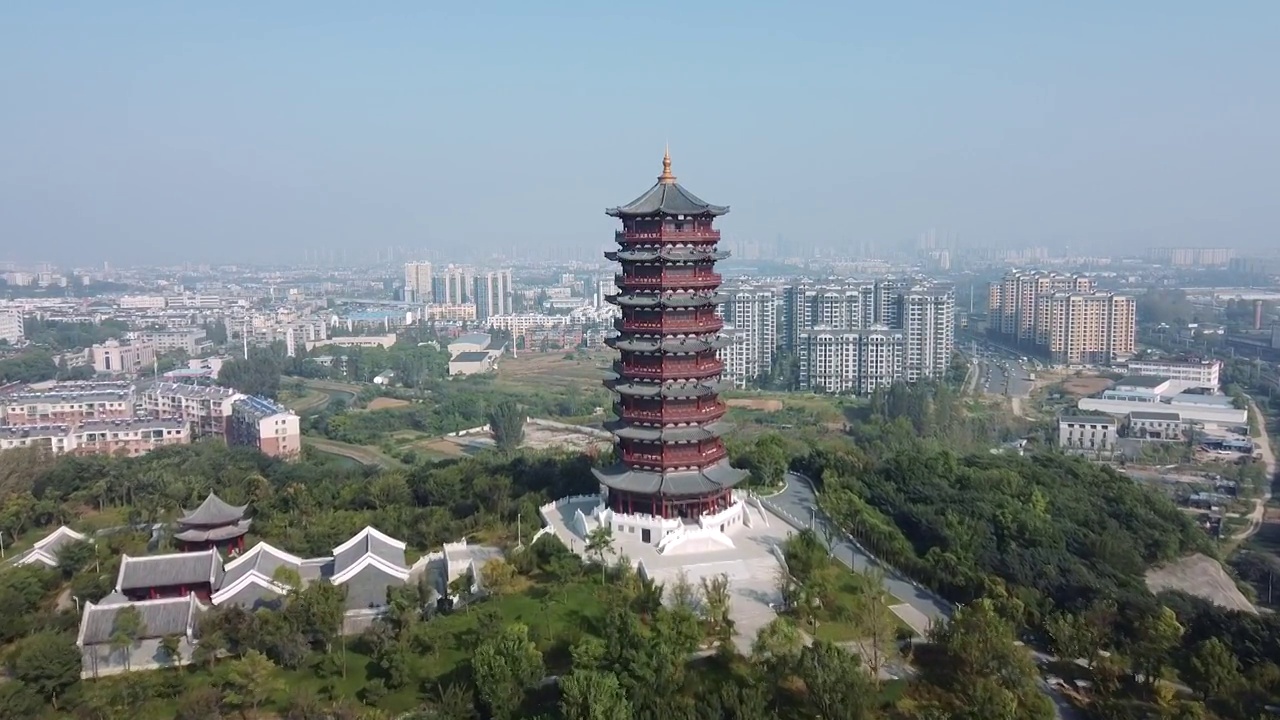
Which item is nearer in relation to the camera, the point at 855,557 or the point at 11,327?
the point at 855,557

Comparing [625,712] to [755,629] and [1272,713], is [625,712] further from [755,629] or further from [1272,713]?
[1272,713]

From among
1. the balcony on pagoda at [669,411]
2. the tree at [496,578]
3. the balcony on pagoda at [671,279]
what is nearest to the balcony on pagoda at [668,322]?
the balcony on pagoda at [671,279]

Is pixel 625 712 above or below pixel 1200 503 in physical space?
above

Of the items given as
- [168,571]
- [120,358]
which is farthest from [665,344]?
[120,358]

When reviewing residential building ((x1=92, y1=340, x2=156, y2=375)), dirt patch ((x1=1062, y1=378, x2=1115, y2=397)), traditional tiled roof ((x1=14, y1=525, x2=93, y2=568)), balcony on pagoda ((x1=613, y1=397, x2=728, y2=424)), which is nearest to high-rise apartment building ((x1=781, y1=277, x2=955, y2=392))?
dirt patch ((x1=1062, y1=378, x2=1115, y2=397))

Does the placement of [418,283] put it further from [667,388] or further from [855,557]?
[855,557]

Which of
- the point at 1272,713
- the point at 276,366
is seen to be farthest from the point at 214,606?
the point at 276,366

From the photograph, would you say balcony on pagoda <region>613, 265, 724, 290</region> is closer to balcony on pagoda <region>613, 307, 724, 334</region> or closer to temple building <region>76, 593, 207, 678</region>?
balcony on pagoda <region>613, 307, 724, 334</region>
